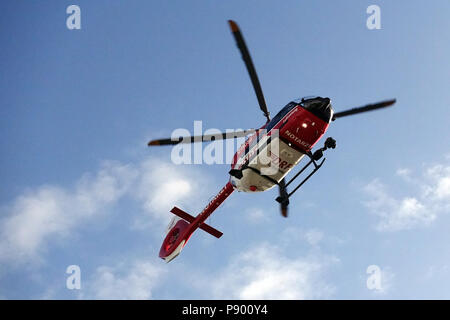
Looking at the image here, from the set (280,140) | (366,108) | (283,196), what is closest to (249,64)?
(280,140)

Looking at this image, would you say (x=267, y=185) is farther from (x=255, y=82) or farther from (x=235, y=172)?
(x=255, y=82)

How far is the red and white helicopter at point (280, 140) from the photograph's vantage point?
67.3 feet

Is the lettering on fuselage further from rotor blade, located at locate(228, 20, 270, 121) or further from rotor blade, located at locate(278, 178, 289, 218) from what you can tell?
rotor blade, located at locate(278, 178, 289, 218)

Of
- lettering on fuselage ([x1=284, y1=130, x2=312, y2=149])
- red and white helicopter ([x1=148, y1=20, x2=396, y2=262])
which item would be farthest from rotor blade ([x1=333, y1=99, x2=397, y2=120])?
lettering on fuselage ([x1=284, y1=130, x2=312, y2=149])

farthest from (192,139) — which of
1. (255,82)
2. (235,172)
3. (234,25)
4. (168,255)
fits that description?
(168,255)

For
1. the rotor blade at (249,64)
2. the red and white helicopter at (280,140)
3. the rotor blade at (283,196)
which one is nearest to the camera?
the rotor blade at (249,64)

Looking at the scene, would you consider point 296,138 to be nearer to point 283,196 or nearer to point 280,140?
point 280,140

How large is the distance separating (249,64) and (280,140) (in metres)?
4.01

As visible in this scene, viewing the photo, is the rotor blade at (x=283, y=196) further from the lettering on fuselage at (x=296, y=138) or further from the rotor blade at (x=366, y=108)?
the rotor blade at (x=366, y=108)

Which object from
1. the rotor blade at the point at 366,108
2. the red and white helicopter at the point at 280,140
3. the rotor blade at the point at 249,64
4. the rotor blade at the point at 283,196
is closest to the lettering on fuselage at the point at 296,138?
the red and white helicopter at the point at 280,140

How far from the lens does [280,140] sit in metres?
20.9

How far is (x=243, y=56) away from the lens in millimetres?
19516

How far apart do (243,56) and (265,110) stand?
13.1 ft

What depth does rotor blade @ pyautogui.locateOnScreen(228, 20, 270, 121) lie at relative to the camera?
61.4ft
